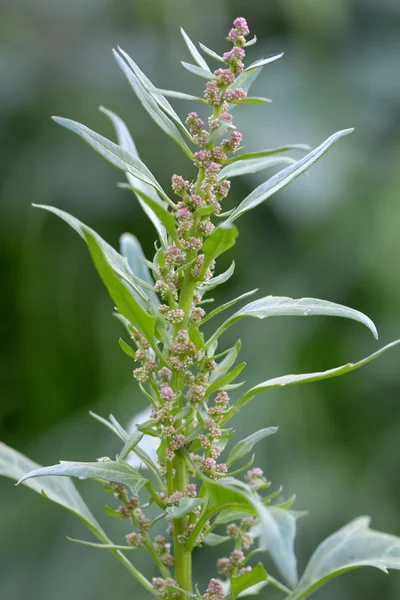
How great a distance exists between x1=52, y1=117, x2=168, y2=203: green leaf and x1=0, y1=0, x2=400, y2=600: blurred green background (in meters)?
1.56

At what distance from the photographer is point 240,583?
0.64 m

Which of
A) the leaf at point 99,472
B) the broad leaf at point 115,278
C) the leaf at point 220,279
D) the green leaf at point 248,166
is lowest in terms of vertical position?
the leaf at point 99,472

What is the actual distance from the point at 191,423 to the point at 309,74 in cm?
254

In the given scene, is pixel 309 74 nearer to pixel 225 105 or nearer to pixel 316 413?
pixel 316 413

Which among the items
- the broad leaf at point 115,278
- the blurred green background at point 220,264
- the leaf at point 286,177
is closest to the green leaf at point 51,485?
the broad leaf at point 115,278

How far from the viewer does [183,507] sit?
23.0 inches

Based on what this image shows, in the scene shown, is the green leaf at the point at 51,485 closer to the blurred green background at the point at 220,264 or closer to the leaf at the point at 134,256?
the leaf at the point at 134,256

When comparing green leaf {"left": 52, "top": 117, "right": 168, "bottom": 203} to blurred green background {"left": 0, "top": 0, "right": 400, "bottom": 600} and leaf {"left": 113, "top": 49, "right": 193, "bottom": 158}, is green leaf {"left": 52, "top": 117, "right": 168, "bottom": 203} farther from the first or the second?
blurred green background {"left": 0, "top": 0, "right": 400, "bottom": 600}

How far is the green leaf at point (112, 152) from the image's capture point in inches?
22.6

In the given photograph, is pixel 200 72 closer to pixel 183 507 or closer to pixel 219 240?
pixel 219 240


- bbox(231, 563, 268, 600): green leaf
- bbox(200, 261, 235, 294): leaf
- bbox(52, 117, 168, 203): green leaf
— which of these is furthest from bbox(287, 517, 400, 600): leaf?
bbox(52, 117, 168, 203): green leaf

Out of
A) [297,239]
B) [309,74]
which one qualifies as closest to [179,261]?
[297,239]

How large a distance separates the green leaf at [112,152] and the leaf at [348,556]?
0.42 metres

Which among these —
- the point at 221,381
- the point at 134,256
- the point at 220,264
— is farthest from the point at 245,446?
the point at 220,264
